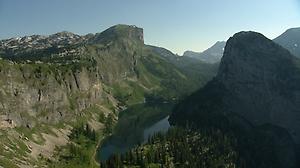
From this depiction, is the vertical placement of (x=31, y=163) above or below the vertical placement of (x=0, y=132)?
below

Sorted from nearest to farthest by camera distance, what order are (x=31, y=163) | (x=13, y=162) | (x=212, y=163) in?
(x=13, y=162) → (x=31, y=163) → (x=212, y=163)

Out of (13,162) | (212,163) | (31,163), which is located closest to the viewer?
(13,162)

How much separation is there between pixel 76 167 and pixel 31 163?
78.6 ft

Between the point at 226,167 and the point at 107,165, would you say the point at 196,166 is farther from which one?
the point at 107,165

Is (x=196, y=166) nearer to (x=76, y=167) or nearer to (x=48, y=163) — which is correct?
(x=76, y=167)

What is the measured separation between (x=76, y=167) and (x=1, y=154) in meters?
38.5

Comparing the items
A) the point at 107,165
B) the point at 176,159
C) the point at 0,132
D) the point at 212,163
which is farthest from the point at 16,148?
the point at 212,163

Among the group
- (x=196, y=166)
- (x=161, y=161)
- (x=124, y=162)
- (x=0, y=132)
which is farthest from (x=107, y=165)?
(x=0, y=132)

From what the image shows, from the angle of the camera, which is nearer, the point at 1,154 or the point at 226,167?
the point at 1,154

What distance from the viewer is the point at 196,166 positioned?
616 ft

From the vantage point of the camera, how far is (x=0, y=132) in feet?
638

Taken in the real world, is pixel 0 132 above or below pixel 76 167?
above

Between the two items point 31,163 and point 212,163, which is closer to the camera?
point 31,163

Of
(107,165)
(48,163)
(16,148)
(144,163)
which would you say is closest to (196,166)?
(144,163)
